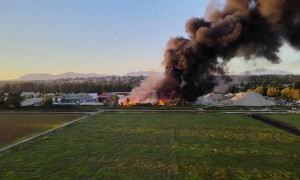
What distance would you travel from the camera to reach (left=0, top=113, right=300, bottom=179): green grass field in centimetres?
1741

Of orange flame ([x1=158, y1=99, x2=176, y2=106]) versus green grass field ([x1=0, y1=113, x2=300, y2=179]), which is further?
orange flame ([x1=158, y1=99, x2=176, y2=106])

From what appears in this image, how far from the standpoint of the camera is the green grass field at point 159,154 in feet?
57.1

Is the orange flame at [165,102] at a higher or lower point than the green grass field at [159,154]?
higher

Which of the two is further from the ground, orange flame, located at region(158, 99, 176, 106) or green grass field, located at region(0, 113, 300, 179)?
orange flame, located at region(158, 99, 176, 106)

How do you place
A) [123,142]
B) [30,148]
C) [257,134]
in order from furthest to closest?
[257,134] → [123,142] → [30,148]

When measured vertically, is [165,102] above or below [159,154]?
above

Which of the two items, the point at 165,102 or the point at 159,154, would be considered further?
the point at 165,102

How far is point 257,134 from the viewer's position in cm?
2938

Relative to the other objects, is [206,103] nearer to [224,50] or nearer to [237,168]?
[224,50]

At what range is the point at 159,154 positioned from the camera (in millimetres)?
21516

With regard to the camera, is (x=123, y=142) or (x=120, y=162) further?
(x=123, y=142)

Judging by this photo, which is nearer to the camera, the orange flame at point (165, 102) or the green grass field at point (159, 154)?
the green grass field at point (159, 154)

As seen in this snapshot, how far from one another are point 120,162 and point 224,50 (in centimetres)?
4003

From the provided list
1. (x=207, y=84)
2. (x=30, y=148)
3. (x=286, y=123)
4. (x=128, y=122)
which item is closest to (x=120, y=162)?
(x=30, y=148)
